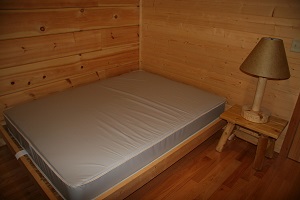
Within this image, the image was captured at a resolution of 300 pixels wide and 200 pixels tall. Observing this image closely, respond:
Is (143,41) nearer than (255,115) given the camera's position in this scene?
No

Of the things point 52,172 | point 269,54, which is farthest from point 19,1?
point 269,54

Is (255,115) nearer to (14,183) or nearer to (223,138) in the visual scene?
(223,138)

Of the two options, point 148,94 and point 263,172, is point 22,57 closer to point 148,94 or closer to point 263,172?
point 148,94

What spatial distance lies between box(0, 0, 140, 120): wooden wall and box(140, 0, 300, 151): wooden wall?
37cm

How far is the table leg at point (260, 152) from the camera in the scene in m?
1.89

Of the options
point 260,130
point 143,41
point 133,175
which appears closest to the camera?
point 133,175

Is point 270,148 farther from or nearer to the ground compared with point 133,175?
nearer to the ground

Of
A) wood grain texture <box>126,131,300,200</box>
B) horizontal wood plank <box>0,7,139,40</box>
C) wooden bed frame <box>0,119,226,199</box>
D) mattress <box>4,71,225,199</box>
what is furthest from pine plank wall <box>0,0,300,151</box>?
wooden bed frame <box>0,119,226,199</box>

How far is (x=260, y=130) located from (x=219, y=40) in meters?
0.94

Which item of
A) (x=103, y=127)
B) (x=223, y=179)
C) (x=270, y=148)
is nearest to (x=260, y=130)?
(x=270, y=148)

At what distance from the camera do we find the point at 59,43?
87.6 inches

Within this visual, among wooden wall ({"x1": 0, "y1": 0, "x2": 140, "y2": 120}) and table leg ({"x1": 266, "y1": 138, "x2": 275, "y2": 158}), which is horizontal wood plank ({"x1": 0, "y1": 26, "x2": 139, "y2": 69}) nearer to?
wooden wall ({"x1": 0, "y1": 0, "x2": 140, "y2": 120})

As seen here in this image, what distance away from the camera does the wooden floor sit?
174 centimetres

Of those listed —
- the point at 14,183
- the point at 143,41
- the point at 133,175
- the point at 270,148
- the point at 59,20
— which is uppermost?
the point at 59,20
